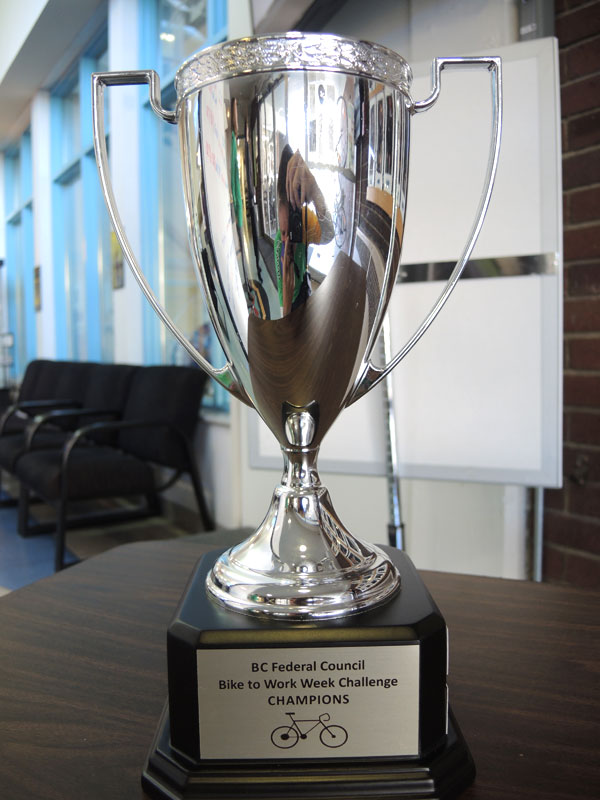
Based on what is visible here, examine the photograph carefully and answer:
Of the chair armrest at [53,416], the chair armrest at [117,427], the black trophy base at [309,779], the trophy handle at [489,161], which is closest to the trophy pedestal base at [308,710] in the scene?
the black trophy base at [309,779]

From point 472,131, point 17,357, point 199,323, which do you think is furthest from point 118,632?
point 17,357

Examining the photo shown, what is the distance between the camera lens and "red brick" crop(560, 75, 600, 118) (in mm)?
1644

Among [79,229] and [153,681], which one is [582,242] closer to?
[153,681]

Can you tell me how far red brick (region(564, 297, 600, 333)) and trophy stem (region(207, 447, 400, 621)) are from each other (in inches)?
55.6

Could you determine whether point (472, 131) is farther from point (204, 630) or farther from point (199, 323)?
point (199, 323)

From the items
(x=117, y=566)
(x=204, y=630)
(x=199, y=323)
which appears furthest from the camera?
(x=199, y=323)

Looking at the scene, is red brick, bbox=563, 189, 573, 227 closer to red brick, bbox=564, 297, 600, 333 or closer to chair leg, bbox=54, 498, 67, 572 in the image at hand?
red brick, bbox=564, 297, 600, 333

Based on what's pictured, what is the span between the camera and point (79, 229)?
5570 millimetres

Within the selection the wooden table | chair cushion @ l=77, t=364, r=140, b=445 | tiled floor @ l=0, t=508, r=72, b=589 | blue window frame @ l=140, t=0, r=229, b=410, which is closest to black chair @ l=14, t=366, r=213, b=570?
tiled floor @ l=0, t=508, r=72, b=589

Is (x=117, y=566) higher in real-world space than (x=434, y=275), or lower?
lower

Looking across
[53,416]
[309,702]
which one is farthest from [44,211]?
[309,702]

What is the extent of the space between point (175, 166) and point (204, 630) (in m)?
3.71

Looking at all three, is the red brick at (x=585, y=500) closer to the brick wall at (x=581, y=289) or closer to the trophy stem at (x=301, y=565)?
the brick wall at (x=581, y=289)

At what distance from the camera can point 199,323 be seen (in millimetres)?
3602
